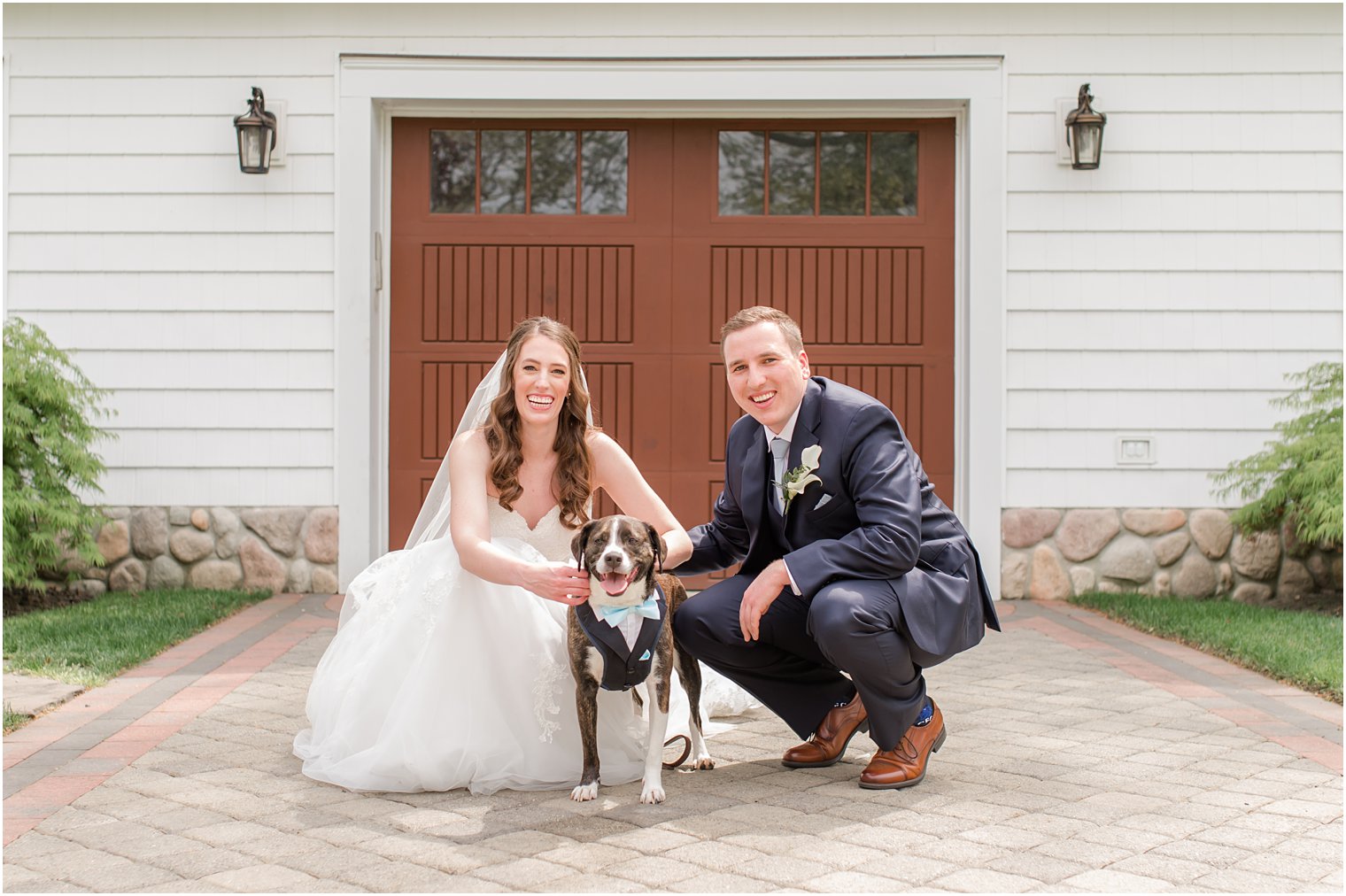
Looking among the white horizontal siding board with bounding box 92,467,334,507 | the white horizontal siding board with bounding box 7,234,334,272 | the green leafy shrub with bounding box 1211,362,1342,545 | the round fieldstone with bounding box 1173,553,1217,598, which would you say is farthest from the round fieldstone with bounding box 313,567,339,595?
the green leafy shrub with bounding box 1211,362,1342,545

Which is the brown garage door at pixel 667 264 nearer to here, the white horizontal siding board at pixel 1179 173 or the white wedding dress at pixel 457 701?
the white horizontal siding board at pixel 1179 173

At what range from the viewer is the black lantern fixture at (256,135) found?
7.08 meters

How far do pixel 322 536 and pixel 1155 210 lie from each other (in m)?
5.52

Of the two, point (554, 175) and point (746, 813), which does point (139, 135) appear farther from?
point (746, 813)

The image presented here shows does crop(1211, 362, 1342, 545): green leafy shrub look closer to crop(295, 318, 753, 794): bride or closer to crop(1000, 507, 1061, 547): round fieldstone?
crop(1000, 507, 1061, 547): round fieldstone

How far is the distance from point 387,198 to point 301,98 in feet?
2.56

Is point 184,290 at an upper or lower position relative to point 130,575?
upper

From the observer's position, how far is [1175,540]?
7.30m

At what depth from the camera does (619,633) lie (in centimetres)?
333

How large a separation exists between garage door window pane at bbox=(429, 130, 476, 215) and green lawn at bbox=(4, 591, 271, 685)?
2.70 m

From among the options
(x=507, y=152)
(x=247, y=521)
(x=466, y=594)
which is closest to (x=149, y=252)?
(x=247, y=521)

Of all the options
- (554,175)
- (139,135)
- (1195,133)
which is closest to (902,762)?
(554,175)

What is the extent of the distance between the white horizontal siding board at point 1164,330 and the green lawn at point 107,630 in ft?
16.4

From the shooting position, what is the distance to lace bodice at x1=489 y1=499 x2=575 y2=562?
4.08 metres
